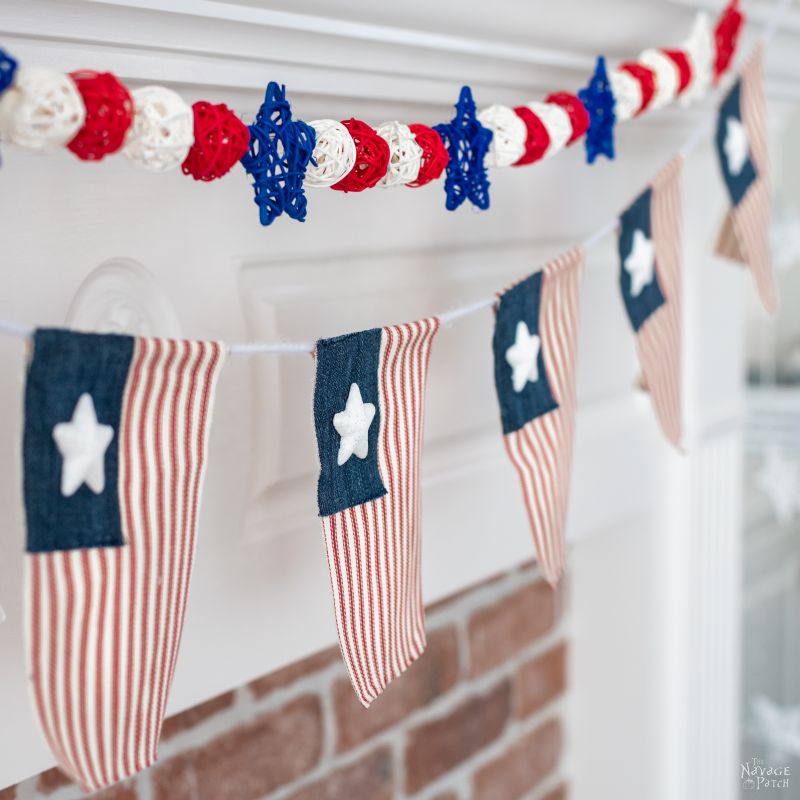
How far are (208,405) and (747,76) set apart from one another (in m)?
0.62

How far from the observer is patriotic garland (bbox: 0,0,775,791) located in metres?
0.43

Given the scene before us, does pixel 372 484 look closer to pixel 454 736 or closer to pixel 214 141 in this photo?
pixel 214 141

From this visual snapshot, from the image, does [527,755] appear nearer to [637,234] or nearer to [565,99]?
[637,234]

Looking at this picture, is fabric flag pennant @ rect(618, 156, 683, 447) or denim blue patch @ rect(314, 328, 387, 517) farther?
fabric flag pennant @ rect(618, 156, 683, 447)

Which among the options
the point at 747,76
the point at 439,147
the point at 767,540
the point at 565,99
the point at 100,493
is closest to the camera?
the point at 100,493

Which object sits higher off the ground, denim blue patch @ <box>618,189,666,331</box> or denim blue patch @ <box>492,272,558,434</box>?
denim blue patch @ <box>618,189,666,331</box>

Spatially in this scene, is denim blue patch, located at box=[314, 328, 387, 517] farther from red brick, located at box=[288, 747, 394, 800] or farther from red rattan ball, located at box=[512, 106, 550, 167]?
red brick, located at box=[288, 747, 394, 800]

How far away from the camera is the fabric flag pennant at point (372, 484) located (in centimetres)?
53

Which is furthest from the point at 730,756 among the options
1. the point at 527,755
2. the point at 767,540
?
the point at 767,540

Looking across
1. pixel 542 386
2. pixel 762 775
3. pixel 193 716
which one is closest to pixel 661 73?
pixel 542 386

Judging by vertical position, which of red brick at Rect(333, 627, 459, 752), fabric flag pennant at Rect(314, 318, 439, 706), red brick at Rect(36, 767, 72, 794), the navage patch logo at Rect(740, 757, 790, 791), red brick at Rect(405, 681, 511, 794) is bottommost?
the navage patch logo at Rect(740, 757, 790, 791)

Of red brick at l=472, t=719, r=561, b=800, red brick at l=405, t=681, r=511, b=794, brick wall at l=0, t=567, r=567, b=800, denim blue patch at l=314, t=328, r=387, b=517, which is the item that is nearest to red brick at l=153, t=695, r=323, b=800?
brick wall at l=0, t=567, r=567, b=800

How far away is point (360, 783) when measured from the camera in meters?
1.00

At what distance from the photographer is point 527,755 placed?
1197 mm
